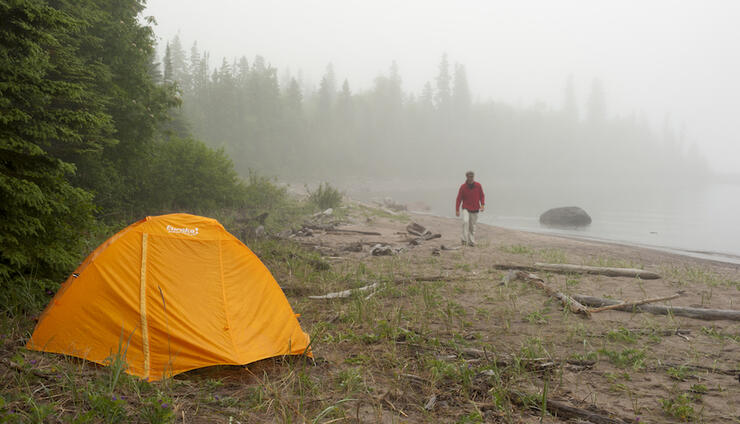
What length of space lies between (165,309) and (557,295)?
6.02m

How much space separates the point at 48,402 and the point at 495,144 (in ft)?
308

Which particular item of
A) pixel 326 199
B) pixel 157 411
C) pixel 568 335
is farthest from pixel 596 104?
pixel 157 411

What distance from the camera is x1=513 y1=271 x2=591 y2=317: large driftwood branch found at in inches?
241

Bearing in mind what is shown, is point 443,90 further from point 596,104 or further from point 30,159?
point 30,159

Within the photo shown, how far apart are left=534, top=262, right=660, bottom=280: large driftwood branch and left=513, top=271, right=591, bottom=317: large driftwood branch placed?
4.21 feet

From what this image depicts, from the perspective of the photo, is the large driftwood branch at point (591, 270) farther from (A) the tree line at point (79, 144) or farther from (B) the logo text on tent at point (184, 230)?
(A) the tree line at point (79, 144)

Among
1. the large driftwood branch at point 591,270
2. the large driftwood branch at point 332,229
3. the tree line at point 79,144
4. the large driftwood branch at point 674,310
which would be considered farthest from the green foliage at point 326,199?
the large driftwood branch at point 674,310

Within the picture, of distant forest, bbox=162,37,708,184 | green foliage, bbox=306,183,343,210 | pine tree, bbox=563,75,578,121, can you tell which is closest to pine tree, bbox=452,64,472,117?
distant forest, bbox=162,37,708,184

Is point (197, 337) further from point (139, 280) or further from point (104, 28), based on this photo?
point (104, 28)

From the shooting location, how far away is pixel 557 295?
684 cm

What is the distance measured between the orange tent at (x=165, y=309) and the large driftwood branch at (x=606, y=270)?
670 cm

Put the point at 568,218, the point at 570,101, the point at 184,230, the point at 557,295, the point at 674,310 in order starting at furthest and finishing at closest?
the point at 570,101 → the point at 568,218 → the point at 557,295 → the point at 674,310 → the point at 184,230

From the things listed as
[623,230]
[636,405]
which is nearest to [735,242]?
[623,230]

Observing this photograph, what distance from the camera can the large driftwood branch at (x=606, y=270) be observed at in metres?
8.67
